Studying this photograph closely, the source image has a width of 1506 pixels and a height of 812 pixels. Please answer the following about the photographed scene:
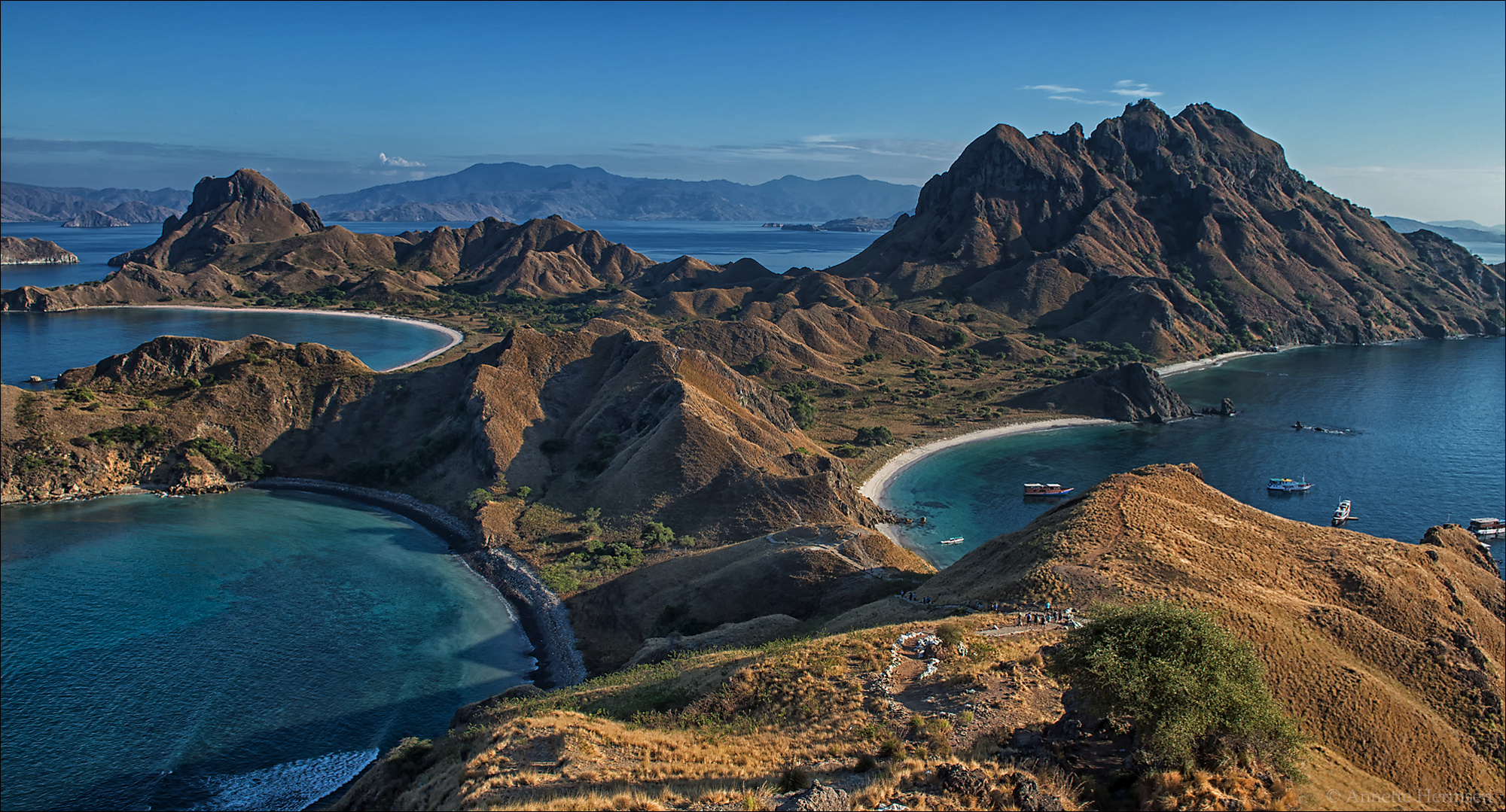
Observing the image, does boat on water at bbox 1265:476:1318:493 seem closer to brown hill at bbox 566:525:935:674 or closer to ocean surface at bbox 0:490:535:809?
brown hill at bbox 566:525:935:674

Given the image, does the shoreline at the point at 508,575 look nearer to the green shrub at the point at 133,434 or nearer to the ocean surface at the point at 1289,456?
the green shrub at the point at 133,434

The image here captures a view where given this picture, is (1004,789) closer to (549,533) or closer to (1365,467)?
(549,533)

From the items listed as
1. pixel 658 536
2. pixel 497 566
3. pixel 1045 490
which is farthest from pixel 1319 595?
pixel 497 566

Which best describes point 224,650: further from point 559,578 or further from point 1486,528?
point 1486,528

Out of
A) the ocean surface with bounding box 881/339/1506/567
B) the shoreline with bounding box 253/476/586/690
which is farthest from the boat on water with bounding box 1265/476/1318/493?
the shoreline with bounding box 253/476/586/690

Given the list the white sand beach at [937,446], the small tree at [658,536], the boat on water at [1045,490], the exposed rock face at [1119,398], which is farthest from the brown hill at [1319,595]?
the exposed rock face at [1119,398]

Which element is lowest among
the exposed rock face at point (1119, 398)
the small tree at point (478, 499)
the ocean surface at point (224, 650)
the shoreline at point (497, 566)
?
the ocean surface at point (224, 650)

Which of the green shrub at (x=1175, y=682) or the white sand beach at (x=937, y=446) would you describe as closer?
the green shrub at (x=1175, y=682)

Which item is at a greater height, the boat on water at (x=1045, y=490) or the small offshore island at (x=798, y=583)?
the small offshore island at (x=798, y=583)
